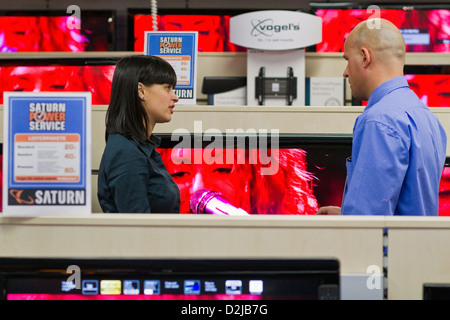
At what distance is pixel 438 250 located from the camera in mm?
981

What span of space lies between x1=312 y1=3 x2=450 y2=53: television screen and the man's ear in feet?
11.7

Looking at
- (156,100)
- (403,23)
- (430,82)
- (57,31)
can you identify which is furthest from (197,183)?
(57,31)

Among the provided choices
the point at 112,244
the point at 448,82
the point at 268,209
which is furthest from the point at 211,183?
the point at 448,82

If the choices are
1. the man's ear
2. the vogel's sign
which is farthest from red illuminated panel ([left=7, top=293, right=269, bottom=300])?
the vogel's sign

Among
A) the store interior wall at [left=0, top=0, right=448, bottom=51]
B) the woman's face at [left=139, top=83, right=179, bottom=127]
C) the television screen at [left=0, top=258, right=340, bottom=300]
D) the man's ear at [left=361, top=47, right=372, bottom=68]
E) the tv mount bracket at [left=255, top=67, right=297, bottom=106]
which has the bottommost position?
the television screen at [left=0, top=258, right=340, bottom=300]

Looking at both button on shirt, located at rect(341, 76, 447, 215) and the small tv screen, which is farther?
the small tv screen

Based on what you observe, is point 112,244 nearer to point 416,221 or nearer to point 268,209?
point 416,221

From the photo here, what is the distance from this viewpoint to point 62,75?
2865 millimetres

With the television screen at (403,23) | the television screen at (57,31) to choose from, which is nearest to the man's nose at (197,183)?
the television screen at (403,23)

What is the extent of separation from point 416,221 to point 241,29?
2230mm

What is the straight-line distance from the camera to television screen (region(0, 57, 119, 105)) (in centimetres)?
260

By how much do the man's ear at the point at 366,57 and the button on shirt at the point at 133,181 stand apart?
0.71 m

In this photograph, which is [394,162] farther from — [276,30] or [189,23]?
[189,23]

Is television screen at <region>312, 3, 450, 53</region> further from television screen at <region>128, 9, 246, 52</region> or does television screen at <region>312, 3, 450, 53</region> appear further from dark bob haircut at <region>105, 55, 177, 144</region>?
dark bob haircut at <region>105, 55, 177, 144</region>
